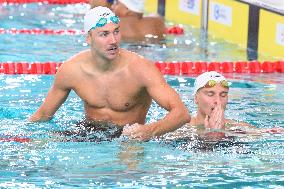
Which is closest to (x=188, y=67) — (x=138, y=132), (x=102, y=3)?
(x=102, y=3)

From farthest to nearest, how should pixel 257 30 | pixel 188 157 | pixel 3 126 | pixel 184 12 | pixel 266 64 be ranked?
1. pixel 184 12
2. pixel 257 30
3. pixel 266 64
4. pixel 3 126
5. pixel 188 157

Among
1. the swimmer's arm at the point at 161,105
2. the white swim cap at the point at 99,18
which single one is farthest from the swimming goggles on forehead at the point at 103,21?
the swimmer's arm at the point at 161,105

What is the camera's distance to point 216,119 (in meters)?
6.16

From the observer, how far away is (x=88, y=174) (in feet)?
17.8

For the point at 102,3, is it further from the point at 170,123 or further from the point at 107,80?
the point at 170,123

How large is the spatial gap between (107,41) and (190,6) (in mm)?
6000

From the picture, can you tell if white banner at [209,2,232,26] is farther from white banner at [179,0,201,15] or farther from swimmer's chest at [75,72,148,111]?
swimmer's chest at [75,72,148,111]

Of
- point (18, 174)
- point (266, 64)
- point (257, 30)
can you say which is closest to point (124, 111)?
point (18, 174)

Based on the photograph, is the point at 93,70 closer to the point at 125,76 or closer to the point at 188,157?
the point at 125,76

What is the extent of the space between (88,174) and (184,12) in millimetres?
6922

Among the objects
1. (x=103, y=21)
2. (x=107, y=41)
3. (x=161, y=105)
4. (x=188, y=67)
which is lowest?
(x=161, y=105)

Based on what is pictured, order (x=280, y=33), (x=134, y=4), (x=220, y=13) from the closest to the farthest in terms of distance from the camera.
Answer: (x=280, y=33), (x=134, y=4), (x=220, y=13)

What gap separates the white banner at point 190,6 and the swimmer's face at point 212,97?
17.7ft

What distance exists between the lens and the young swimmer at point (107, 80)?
6082 mm
